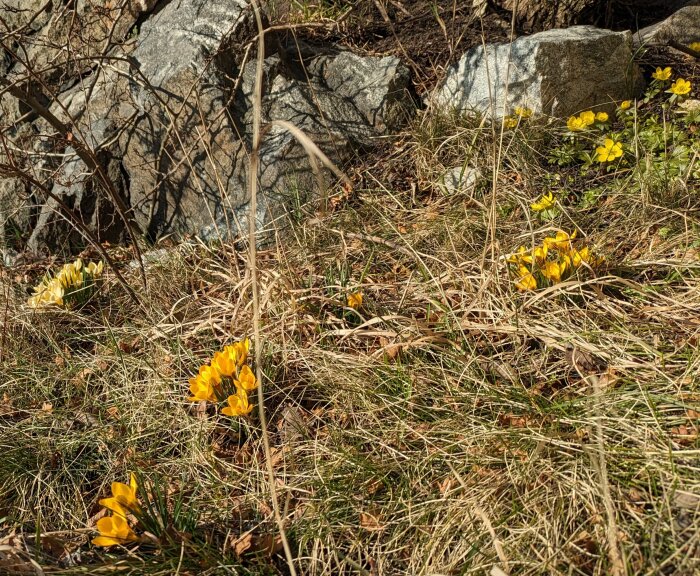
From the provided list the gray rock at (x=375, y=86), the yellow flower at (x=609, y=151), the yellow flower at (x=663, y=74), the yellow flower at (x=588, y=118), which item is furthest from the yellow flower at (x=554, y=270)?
the gray rock at (x=375, y=86)

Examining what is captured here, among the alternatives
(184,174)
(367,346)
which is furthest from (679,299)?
(184,174)

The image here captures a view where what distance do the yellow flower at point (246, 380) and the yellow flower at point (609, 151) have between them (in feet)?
6.49

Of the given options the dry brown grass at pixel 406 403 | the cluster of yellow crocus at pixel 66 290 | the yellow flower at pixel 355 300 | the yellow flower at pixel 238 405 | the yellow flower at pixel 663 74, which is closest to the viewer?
the dry brown grass at pixel 406 403

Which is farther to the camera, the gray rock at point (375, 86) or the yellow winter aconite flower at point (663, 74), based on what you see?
the gray rock at point (375, 86)

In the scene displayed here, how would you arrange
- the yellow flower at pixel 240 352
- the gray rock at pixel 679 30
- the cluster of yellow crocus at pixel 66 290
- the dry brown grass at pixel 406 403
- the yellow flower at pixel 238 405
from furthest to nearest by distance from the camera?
the gray rock at pixel 679 30 → the cluster of yellow crocus at pixel 66 290 → the yellow flower at pixel 240 352 → the yellow flower at pixel 238 405 → the dry brown grass at pixel 406 403

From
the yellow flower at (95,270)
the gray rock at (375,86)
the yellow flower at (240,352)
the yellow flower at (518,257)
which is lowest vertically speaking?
the yellow flower at (518,257)

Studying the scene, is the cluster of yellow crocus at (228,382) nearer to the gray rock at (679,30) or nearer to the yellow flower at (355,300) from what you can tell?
the yellow flower at (355,300)

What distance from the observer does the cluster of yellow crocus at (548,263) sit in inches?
91.7

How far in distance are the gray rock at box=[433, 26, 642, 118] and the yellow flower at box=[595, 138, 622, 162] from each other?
49 centimetres

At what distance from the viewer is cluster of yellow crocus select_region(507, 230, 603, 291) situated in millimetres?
2328

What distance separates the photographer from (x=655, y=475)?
5.38 feet

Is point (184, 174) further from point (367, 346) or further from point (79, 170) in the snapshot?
point (367, 346)

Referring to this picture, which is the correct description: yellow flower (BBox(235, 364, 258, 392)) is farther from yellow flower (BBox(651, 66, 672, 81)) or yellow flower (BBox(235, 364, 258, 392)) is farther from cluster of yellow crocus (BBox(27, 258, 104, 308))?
yellow flower (BBox(651, 66, 672, 81))

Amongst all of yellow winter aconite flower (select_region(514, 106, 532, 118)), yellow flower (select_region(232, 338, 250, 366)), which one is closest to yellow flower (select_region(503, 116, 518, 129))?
yellow winter aconite flower (select_region(514, 106, 532, 118))
